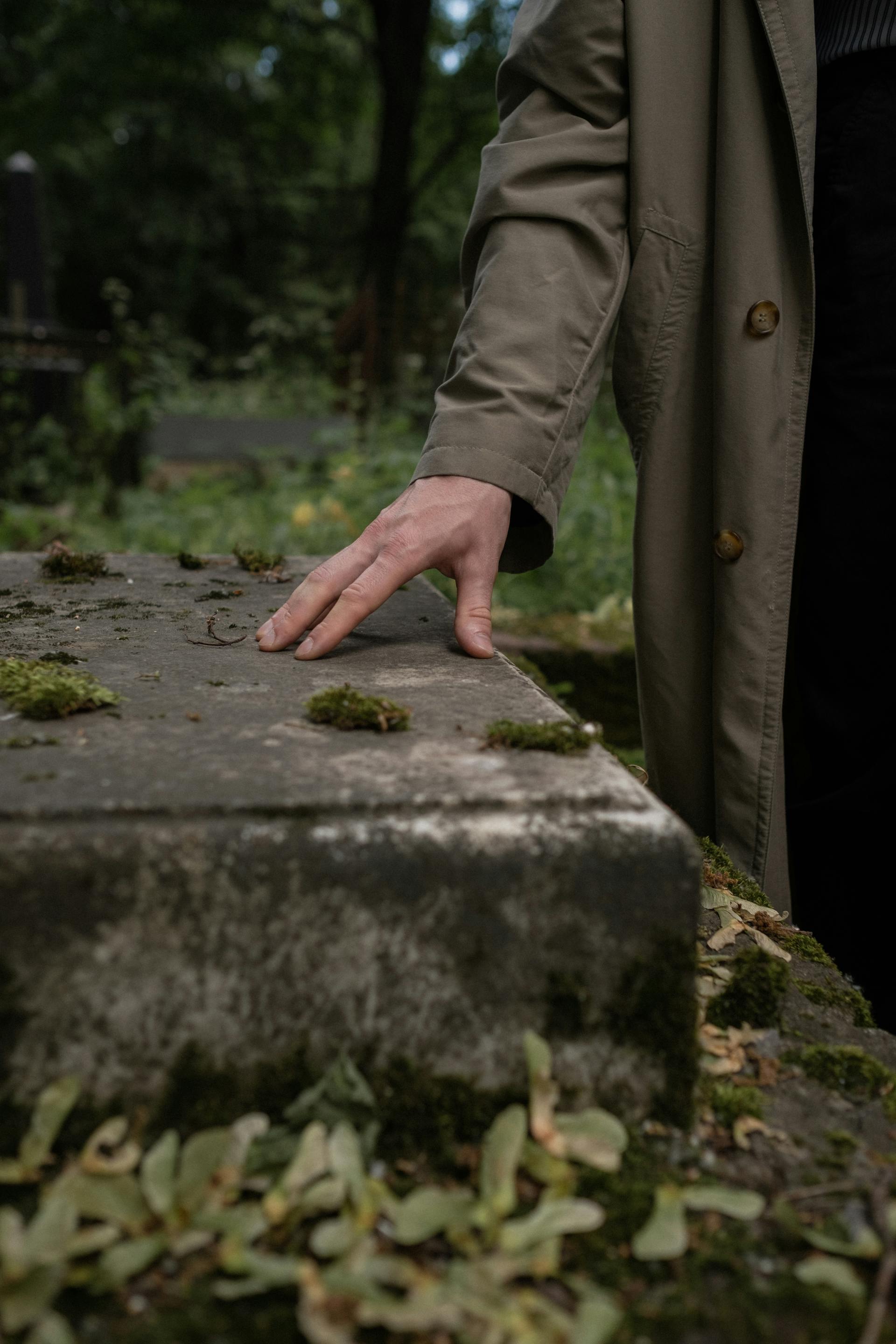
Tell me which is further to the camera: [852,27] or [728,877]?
[852,27]

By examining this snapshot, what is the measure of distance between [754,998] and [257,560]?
1.40m

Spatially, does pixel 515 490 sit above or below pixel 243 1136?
above

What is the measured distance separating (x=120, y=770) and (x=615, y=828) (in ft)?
1.54

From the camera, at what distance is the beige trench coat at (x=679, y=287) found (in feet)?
5.32

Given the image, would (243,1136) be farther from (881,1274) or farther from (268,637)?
(268,637)

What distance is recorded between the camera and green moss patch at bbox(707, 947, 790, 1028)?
45.4 inches

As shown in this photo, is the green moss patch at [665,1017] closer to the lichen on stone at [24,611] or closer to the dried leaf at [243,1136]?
the dried leaf at [243,1136]

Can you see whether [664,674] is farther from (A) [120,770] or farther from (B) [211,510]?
(B) [211,510]

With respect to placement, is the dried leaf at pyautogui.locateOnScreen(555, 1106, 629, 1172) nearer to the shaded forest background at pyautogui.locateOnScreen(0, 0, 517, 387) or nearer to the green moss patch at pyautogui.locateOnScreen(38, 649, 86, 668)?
the green moss patch at pyautogui.locateOnScreen(38, 649, 86, 668)

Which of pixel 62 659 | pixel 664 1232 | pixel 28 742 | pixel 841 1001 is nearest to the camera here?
pixel 664 1232

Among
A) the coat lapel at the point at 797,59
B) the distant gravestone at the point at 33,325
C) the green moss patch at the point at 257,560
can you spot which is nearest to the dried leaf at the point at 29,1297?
the green moss patch at the point at 257,560

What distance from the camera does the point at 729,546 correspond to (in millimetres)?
1712

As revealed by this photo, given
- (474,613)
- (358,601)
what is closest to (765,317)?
(474,613)

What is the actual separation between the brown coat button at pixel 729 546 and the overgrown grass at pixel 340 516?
2.07m
